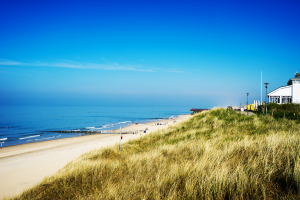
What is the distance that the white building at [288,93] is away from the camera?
97.2 feet

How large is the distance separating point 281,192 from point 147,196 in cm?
218

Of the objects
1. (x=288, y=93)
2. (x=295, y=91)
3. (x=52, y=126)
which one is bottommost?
(x=52, y=126)

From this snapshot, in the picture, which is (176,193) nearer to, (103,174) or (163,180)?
(163,180)

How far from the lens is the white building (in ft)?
97.2

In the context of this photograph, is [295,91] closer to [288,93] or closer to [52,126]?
[288,93]

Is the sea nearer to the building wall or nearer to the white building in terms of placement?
the white building

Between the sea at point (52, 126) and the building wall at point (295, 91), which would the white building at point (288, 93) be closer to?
the building wall at point (295, 91)

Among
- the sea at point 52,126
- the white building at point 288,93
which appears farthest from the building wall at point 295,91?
the sea at point 52,126

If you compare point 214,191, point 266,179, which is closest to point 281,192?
point 266,179

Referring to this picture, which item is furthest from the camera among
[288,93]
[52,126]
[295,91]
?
[52,126]

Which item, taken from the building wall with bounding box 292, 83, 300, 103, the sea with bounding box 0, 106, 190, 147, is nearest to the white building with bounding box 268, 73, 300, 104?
the building wall with bounding box 292, 83, 300, 103

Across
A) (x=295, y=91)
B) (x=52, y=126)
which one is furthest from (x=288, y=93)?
(x=52, y=126)

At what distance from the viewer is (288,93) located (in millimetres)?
30156

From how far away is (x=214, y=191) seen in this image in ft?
10.2
